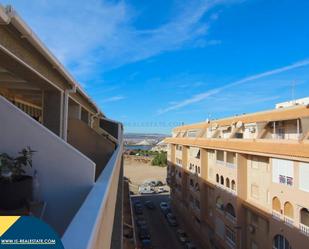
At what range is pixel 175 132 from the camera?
42344mm

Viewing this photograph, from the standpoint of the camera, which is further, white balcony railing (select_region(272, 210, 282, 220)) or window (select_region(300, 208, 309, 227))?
white balcony railing (select_region(272, 210, 282, 220))

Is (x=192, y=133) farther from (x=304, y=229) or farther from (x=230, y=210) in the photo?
(x=304, y=229)

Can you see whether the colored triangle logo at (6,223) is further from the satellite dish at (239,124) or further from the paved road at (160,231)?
the paved road at (160,231)

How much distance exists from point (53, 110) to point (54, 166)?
420cm

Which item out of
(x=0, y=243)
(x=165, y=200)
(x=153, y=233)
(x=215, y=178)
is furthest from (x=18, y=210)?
(x=165, y=200)

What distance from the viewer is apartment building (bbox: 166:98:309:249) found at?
47.3 ft

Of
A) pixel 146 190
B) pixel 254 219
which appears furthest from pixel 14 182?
pixel 146 190

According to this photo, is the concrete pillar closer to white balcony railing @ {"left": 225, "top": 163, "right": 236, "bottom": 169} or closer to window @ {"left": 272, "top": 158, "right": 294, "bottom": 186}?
window @ {"left": 272, "top": 158, "right": 294, "bottom": 186}

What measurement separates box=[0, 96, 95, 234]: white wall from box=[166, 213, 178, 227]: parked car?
100 ft

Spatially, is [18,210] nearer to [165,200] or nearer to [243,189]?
[243,189]

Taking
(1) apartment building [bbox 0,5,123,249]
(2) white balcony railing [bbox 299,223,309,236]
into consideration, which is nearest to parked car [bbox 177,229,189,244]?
(2) white balcony railing [bbox 299,223,309,236]

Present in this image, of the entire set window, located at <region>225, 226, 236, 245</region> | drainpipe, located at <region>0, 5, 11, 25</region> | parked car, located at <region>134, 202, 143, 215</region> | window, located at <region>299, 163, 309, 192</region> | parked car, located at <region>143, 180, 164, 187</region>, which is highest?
drainpipe, located at <region>0, 5, 11, 25</region>

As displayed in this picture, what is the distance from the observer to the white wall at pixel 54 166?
4637 mm

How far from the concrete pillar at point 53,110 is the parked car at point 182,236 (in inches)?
895
